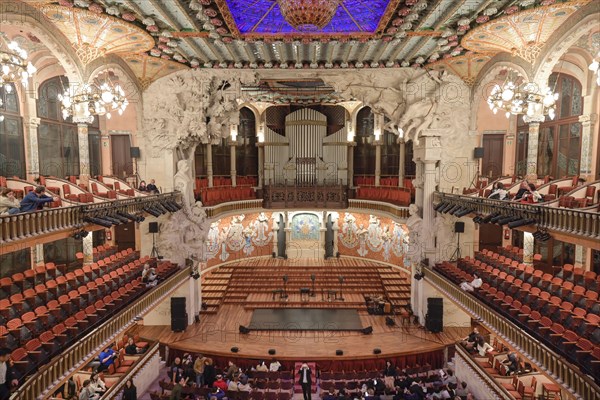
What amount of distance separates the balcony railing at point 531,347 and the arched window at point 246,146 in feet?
42.6

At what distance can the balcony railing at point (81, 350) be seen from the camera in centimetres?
690

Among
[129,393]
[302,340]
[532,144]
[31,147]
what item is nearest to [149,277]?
[129,393]

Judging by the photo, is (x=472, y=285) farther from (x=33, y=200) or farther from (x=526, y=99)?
(x=33, y=200)

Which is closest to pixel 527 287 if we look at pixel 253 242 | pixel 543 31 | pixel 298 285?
pixel 543 31

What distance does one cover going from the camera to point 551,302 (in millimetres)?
9617

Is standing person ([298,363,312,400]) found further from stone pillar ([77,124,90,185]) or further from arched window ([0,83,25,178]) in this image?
arched window ([0,83,25,178])

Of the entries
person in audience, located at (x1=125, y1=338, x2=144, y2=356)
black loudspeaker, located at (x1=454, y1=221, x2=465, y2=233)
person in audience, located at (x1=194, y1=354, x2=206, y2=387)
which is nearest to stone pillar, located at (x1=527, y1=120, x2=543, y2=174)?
black loudspeaker, located at (x1=454, y1=221, x2=465, y2=233)

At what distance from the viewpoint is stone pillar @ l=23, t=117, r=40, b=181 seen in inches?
544

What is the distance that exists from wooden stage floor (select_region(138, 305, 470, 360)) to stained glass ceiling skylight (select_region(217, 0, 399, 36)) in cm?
1001

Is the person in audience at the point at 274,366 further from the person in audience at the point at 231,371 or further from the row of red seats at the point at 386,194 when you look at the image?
the row of red seats at the point at 386,194

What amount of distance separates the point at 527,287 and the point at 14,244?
11747 mm

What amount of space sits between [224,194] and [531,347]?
14.3 metres

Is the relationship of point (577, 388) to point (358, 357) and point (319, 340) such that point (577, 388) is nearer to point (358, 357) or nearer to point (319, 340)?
point (358, 357)

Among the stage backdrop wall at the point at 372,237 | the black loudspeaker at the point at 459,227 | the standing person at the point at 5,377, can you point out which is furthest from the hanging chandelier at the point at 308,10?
the stage backdrop wall at the point at 372,237
